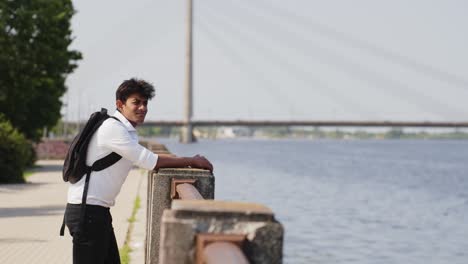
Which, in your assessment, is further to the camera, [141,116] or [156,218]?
[156,218]

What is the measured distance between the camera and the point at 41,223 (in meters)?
14.1

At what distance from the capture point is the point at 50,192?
21.6m

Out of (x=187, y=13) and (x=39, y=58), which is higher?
(x=187, y=13)

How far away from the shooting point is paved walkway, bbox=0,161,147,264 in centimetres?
1030

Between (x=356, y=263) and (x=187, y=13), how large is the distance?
86.0 metres

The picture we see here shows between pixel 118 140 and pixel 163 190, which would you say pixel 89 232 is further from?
pixel 163 190

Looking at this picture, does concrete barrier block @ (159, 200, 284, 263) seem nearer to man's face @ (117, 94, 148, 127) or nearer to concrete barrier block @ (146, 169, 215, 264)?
man's face @ (117, 94, 148, 127)

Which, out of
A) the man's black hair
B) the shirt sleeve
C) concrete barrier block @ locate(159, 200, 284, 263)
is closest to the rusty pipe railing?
concrete barrier block @ locate(159, 200, 284, 263)

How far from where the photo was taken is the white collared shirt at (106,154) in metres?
4.65

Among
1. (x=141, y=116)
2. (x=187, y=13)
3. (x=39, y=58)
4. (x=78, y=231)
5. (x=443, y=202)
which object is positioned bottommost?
(x=443, y=202)

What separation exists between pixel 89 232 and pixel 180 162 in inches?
28.6

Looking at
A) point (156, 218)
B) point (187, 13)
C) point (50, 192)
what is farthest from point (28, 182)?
point (187, 13)

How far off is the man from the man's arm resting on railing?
0.10m

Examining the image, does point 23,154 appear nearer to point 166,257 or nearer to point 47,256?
point 47,256
